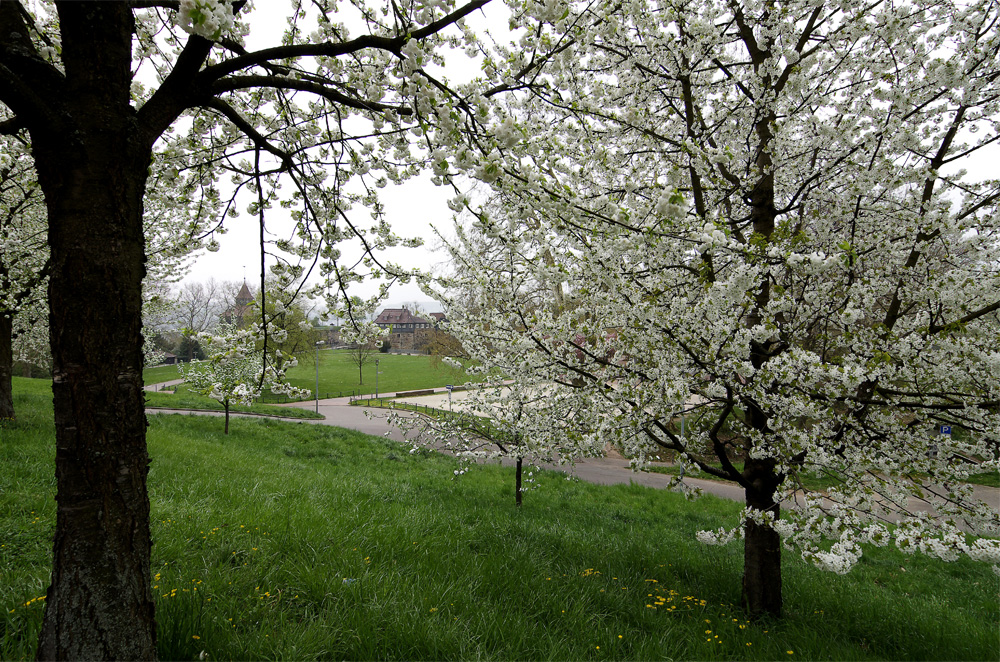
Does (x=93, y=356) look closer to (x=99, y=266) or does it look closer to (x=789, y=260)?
(x=99, y=266)

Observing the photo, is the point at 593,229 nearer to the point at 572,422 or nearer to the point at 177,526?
the point at 572,422

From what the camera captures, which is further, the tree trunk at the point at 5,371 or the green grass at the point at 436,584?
the tree trunk at the point at 5,371

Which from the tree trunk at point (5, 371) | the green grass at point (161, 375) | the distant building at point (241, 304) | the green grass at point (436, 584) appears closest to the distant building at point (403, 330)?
the green grass at point (161, 375)

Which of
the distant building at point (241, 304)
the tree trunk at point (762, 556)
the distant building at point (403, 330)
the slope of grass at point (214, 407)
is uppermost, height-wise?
the distant building at point (403, 330)

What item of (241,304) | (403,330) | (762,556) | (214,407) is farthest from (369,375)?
(403,330)


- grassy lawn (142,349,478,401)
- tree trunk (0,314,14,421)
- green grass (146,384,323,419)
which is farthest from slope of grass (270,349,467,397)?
tree trunk (0,314,14,421)

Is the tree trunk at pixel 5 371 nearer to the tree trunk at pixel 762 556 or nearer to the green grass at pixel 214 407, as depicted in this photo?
the green grass at pixel 214 407

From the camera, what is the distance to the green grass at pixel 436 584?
2.65 metres

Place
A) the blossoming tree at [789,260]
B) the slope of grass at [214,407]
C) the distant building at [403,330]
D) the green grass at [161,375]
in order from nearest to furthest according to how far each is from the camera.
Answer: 1. the blossoming tree at [789,260]
2. the slope of grass at [214,407]
3. the green grass at [161,375]
4. the distant building at [403,330]

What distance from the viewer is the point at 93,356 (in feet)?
6.19

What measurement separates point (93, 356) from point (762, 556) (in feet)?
16.5

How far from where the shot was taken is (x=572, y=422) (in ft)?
15.2

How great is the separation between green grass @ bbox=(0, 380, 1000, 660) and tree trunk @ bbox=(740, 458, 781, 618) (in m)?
0.20

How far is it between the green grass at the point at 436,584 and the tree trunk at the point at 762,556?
20 centimetres
